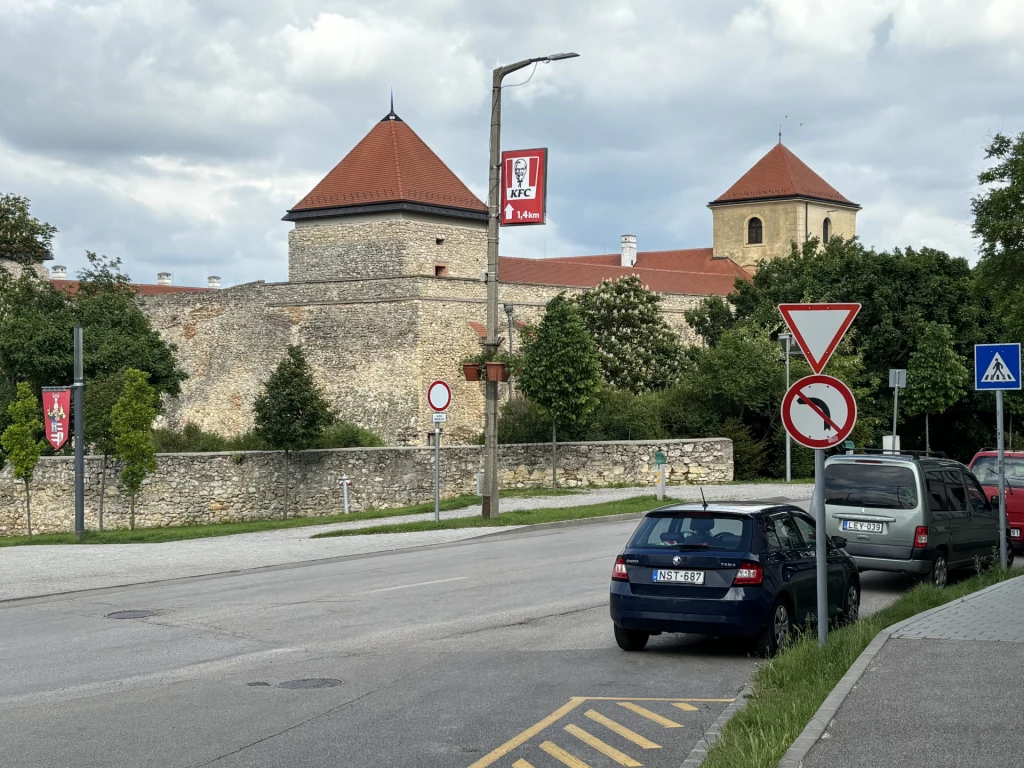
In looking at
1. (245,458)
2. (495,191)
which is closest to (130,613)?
(495,191)

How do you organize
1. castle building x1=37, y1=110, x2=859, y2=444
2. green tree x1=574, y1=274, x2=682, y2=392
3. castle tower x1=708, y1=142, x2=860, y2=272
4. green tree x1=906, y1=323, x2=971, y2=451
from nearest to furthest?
green tree x1=906, y1=323, x2=971, y2=451
green tree x1=574, y1=274, x2=682, y2=392
castle building x1=37, y1=110, x2=859, y2=444
castle tower x1=708, y1=142, x2=860, y2=272

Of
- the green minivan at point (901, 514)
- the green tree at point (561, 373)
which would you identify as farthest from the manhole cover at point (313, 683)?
the green tree at point (561, 373)

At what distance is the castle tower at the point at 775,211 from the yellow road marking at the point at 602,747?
→ 90.0 meters

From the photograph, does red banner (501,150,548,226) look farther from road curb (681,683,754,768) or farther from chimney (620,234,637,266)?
chimney (620,234,637,266)

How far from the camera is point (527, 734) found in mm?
7895

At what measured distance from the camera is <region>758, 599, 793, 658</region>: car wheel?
10.7m

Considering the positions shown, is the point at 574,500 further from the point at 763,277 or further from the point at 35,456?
the point at 763,277

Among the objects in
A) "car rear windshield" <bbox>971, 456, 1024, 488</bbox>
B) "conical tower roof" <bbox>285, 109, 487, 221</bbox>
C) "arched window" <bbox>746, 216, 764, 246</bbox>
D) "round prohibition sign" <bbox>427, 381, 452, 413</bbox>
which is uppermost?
"arched window" <bbox>746, 216, 764, 246</bbox>

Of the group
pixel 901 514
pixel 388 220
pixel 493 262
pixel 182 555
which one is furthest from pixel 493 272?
pixel 388 220

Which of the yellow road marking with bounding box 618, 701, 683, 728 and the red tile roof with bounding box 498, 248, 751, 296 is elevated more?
the red tile roof with bounding box 498, 248, 751, 296

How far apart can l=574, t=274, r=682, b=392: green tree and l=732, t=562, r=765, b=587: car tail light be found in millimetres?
40453

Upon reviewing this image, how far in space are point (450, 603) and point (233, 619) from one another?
2.47m

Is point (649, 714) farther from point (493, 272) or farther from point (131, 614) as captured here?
point (493, 272)

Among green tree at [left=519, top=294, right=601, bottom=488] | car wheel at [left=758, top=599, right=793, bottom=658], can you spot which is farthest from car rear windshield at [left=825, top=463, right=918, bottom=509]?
green tree at [left=519, top=294, right=601, bottom=488]
